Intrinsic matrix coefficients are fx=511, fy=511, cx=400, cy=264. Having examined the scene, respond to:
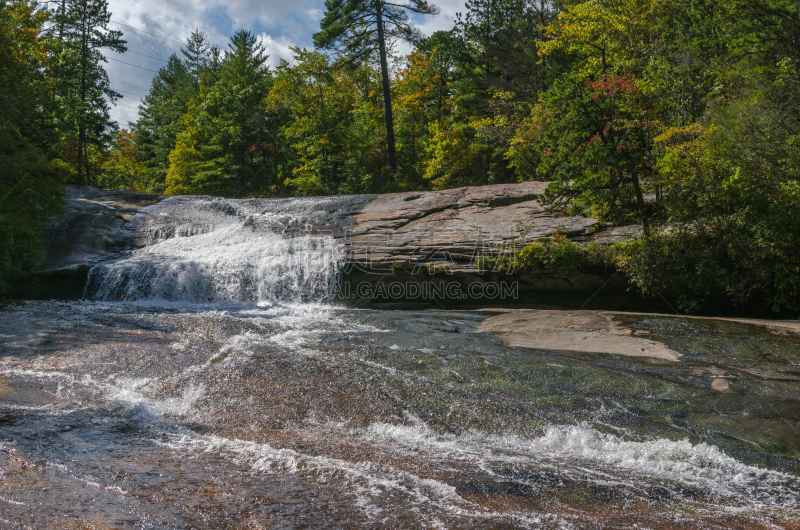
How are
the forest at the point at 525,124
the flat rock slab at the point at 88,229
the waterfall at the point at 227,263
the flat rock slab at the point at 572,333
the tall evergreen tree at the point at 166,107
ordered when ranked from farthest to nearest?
1. the tall evergreen tree at the point at 166,107
2. the flat rock slab at the point at 88,229
3. the waterfall at the point at 227,263
4. the forest at the point at 525,124
5. the flat rock slab at the point at 572,333

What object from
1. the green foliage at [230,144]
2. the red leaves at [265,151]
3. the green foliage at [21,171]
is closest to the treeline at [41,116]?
the green foliage at [21,171]

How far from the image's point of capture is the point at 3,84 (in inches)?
523

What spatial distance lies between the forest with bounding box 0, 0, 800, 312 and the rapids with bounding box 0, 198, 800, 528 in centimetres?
242

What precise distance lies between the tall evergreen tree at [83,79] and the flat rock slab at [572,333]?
21.3 metres

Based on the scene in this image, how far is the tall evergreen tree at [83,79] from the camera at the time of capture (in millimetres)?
24078

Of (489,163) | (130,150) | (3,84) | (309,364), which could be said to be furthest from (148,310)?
(130,150)

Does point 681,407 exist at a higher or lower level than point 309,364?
lower

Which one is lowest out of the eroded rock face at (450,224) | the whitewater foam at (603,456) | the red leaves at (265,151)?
the whitewater foam at (603,456)

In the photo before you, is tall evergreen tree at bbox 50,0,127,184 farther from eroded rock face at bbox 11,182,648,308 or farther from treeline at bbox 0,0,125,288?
eroded rock face at bbox 11,182,648,308

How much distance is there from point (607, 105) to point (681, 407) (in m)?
7.36

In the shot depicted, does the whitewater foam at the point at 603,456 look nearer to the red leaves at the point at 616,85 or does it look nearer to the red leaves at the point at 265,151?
the red leaves at the point at 616,85

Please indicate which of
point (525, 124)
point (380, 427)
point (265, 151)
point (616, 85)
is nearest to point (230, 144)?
point (265, 151)

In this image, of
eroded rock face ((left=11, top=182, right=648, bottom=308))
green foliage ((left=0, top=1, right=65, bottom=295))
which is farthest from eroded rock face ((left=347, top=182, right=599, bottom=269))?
green foliage ((left=0, top=1, right=65, bottom=295))

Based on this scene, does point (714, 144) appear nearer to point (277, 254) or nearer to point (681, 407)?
point (681, 407)
